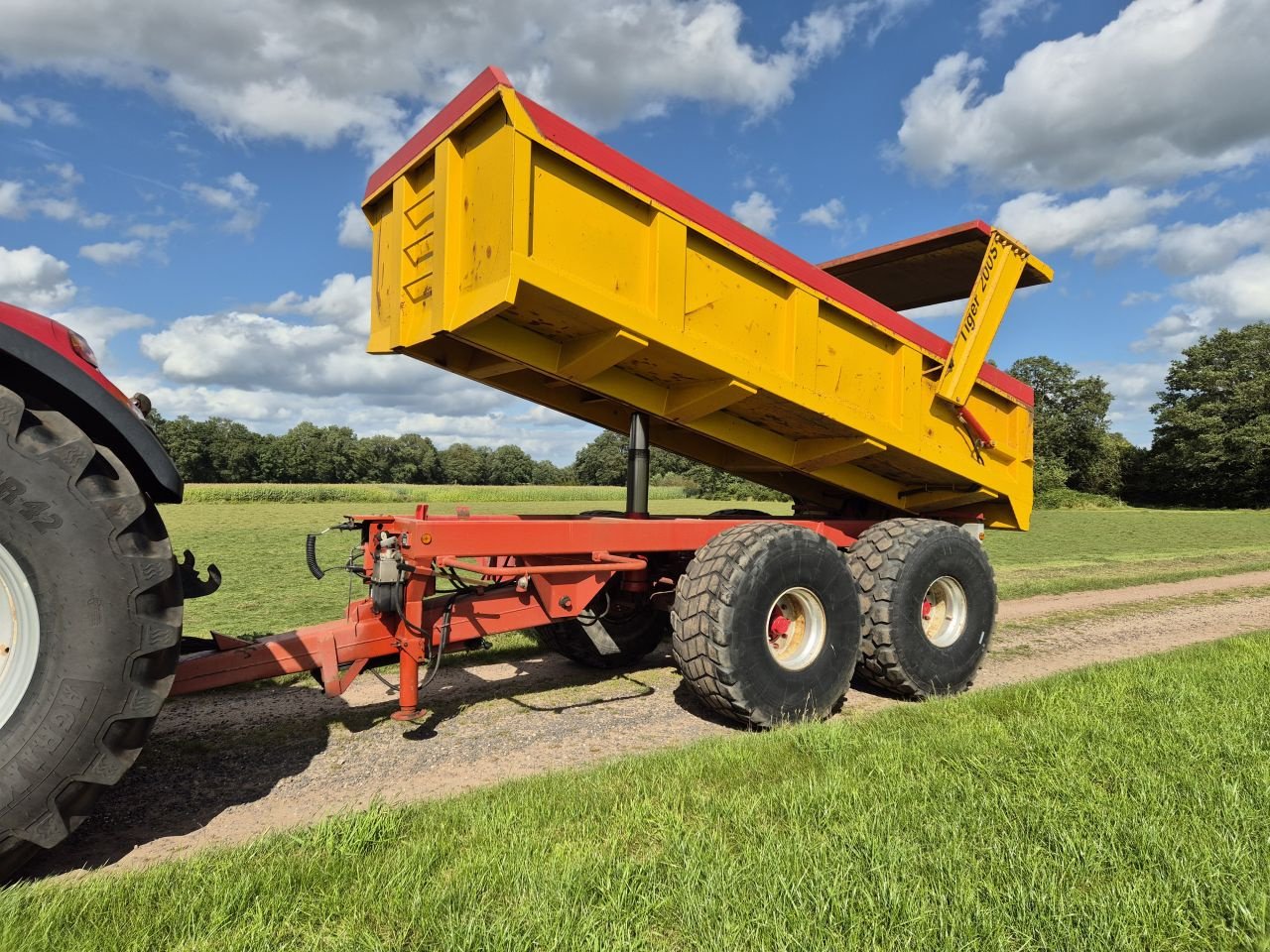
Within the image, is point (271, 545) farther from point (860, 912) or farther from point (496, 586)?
point (860, 912)

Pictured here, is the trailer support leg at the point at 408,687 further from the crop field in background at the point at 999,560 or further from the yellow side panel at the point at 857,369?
the crop field in background at the point at 999,560

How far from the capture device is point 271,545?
17.9 m

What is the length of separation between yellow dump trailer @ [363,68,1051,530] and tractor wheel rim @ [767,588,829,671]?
4.11 feet

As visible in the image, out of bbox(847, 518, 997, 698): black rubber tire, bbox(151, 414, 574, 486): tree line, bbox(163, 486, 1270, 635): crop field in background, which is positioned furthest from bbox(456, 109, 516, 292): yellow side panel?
bbox(151, 414, 574, 486): tree line

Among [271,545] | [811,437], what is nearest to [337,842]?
[811,437]

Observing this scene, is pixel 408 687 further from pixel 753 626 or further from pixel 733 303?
pixel 733 303

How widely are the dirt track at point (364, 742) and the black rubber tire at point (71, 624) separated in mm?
534

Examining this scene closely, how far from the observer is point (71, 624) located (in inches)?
108

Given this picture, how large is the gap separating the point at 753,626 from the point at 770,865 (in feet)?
6.93

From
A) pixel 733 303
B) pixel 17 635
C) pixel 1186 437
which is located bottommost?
pixel 17 635

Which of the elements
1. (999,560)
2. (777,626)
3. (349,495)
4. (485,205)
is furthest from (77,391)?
(349,495)

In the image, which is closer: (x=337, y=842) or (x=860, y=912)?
(x=860, y=912)

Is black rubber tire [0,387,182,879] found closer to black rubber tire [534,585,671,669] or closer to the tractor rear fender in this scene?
the tractor rear fender

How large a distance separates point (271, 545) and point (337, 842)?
16.7 metres
